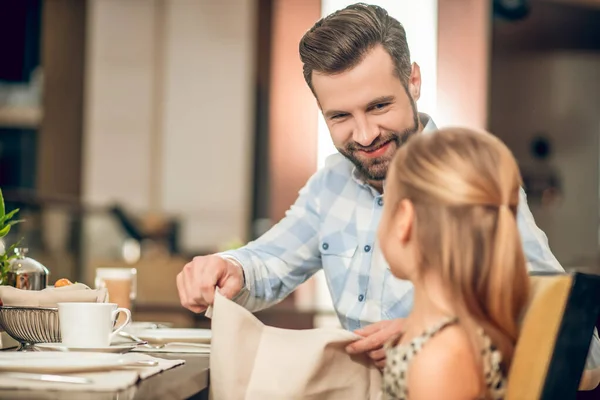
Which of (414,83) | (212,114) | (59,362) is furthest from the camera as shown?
(212,114)

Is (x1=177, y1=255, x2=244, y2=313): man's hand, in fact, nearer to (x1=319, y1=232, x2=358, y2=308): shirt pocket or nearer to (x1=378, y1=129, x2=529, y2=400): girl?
(x1=319, y1=232, x2=358, y2=308): shirt pocket

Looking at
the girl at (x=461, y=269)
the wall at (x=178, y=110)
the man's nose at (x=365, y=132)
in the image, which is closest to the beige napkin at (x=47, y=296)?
the girl at (x=461, y=269)

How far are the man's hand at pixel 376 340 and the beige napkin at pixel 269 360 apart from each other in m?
0.02

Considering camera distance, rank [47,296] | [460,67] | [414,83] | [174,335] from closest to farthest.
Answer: [47,296]
[174,335]
[414,83]
[460,67]

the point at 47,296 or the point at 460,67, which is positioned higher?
the point at 460,67

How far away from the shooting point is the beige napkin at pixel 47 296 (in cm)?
152

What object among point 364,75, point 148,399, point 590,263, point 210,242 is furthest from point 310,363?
point 590,263

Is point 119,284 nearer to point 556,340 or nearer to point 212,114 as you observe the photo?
point 556,340

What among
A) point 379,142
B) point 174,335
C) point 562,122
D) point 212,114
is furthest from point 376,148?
point 562,122

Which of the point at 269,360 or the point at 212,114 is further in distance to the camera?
the point at 212,114

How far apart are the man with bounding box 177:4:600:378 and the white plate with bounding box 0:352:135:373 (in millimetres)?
581

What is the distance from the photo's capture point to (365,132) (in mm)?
2018

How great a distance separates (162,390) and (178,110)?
8030mm

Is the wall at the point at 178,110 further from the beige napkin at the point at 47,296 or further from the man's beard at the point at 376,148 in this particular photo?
the beige napkin at the point at 47,296
